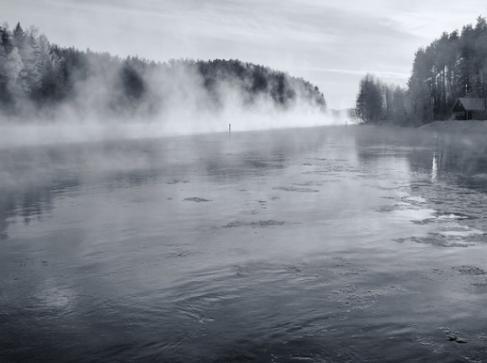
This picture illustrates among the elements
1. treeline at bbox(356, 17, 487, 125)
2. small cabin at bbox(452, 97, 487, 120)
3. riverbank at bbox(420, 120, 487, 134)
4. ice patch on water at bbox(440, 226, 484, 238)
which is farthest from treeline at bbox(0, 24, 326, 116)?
ice patch on water at bbox(440, 226, 484, 238)

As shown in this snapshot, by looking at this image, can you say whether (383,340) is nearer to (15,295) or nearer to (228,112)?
(15,295)

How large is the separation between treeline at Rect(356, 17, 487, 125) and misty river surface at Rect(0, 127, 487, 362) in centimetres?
8162

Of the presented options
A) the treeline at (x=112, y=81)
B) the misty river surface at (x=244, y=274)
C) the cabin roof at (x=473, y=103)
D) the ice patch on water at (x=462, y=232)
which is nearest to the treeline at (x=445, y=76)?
the cabin roof at (x=473, y=103)

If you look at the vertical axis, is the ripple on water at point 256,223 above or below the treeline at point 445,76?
below

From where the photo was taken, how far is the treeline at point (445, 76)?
298 ft

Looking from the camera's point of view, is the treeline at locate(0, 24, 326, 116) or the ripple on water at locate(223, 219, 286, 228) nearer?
the ripple on water at locate(223, 219, 286, 228)

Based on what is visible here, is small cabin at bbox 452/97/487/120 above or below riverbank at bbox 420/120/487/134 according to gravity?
above

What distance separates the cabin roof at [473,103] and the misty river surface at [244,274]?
7087 cm

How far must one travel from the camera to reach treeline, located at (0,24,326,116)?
3073 inches

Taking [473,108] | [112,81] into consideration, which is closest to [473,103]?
[473,108]

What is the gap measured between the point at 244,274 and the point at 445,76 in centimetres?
10639

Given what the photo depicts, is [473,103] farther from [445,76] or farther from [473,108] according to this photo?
[445,76]

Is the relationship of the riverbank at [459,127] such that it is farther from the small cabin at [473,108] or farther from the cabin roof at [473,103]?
the cabin roof at [473,103]

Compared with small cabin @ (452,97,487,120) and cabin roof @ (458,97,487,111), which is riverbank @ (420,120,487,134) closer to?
small cabin @ (452,97,487,120)
